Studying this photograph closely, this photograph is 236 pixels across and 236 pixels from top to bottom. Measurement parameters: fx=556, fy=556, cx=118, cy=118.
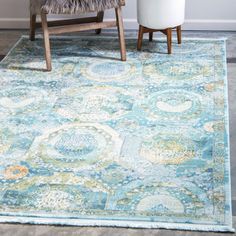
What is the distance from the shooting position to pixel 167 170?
2207mm

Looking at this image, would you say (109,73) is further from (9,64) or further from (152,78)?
(9,64)

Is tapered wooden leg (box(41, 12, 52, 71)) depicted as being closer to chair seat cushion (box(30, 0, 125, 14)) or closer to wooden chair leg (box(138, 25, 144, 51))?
chair seat cushion (box(30, 0, 125, 14))

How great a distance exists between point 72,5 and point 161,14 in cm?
52

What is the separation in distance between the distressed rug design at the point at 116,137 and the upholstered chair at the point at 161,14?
0.17 m

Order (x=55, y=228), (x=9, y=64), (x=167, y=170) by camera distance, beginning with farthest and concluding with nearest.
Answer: (x=9, y=64), (x=167, y=170), (x=55, y=228)

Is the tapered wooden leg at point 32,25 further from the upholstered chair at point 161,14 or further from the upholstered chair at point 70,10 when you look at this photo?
the upholstered chair at point 161,14

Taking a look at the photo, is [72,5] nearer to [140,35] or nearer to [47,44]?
[47,44]

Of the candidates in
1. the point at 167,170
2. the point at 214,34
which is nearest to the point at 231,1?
the point at 214,34

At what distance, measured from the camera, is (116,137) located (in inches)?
96.9

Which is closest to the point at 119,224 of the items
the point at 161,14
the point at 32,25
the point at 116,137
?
the point at 116,137

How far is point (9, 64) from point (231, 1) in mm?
1455

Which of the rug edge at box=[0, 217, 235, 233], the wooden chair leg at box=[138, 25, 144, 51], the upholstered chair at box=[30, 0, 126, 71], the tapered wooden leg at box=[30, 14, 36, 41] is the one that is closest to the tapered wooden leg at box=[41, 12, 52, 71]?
the upholstered chair at box=[30, 0, 126, 71]

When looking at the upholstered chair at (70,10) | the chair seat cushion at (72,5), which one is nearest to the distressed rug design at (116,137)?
the upholstered chair at (70,10)

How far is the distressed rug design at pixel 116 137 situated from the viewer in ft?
6.57
